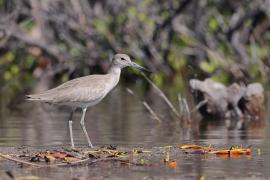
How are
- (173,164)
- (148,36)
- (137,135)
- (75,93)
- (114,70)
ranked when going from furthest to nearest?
1. (148,36)
2. (137,135)
3. (114,70)
4. (75,93)
5. (173,164)

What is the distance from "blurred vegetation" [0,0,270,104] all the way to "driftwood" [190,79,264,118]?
6.60 m

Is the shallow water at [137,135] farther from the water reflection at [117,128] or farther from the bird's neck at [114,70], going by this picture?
the bird's neck at [114,70]

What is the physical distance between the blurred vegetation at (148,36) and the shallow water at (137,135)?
4289mm

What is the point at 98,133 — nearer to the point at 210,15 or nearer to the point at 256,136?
the point at 256,136

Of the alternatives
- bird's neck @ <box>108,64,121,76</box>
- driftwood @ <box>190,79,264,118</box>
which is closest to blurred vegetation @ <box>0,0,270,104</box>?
driftwood @ <box>190,79,264,118</box>

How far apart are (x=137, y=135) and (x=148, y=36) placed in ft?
37.1

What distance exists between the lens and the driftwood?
16234 mm

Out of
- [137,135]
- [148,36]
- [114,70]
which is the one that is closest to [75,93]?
[114,70]

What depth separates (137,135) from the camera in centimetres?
1398

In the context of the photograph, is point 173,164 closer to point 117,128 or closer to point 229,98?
point 117,128

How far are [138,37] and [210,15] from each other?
6.95 feet

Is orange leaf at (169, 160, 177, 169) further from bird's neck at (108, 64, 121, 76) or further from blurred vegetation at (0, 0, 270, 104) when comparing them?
blurred vegetation at (0, 0, 270, 104)

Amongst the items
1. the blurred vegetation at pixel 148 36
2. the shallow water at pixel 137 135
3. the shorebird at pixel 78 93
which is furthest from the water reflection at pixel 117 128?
the blurred vegetation at pixel 148 36

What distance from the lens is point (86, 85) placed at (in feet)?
41.0
